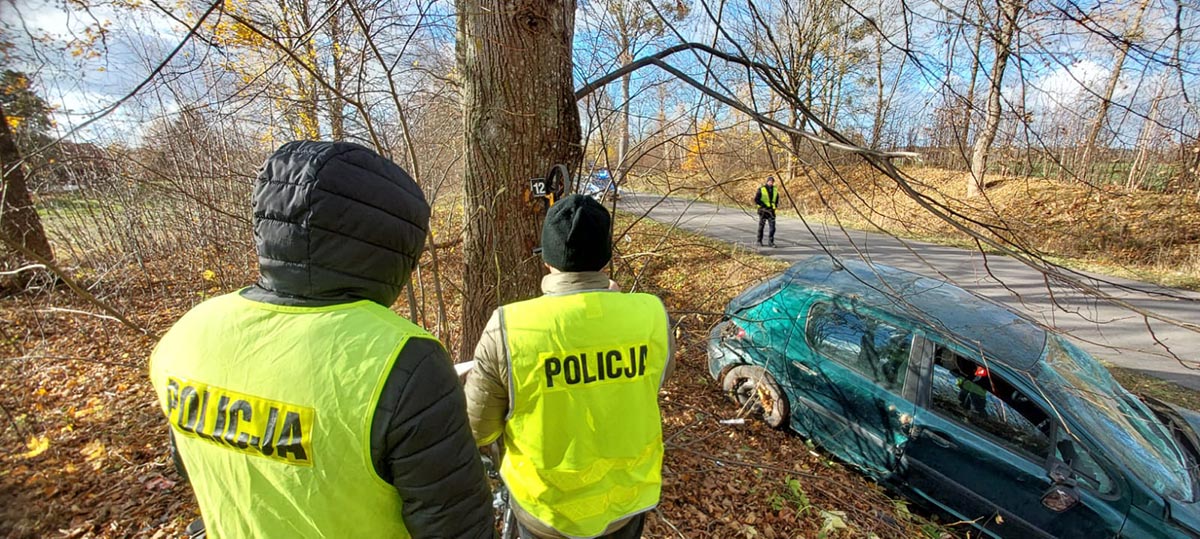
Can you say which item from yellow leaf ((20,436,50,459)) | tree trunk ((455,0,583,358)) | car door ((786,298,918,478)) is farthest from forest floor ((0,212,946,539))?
tree trunk ((455,0,583,358))

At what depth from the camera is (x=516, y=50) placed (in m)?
1.98

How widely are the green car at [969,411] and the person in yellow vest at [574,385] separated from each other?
140 cm

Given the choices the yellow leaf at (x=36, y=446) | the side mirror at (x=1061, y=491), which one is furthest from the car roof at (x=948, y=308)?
the yellow leaf at (x=36, y=446)

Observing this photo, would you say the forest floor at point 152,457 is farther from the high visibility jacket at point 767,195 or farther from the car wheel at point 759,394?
the high visibility jacket at point 767,195

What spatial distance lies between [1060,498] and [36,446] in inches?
267

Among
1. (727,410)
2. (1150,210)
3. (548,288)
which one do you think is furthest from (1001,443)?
(1150,210)

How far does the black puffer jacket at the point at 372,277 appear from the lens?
0.85m

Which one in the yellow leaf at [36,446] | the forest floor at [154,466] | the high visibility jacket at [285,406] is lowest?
the forest floor at [154,466]

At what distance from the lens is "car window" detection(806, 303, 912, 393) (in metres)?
3.17

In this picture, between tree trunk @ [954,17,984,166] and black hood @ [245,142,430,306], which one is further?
tree trunk @ [954,17,984,166]

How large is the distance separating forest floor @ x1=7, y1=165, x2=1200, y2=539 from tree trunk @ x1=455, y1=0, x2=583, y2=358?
2.41 ft

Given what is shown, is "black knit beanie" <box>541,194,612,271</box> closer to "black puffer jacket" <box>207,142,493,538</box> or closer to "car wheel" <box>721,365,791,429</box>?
"black puffer jacket" <box>207,142,493,538</box>

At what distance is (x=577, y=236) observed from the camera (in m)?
1.46

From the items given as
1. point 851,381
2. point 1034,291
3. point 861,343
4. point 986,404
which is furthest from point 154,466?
point 1034,291
